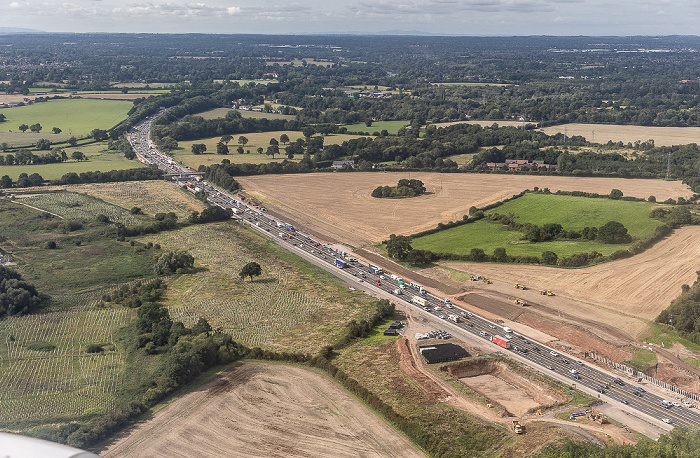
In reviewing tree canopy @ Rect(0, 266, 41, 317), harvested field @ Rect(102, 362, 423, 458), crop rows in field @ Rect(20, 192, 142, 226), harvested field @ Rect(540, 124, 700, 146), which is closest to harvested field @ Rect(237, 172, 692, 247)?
crop rows in field @ Rect(20, 192, 142, 226)

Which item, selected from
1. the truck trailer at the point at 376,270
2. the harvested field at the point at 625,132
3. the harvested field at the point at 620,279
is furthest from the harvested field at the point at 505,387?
the harvested field at the point at 625,132

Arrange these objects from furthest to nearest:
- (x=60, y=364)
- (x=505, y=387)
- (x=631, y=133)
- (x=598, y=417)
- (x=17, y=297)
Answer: (x=631, y=133), (x=17, y=297), (x=60, y=364), (x=505, y=387), (x=598, y=417)

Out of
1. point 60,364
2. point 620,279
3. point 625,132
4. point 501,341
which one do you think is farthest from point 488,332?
point 625,132

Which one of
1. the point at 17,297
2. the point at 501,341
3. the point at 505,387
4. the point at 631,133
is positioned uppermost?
the point at 631,133

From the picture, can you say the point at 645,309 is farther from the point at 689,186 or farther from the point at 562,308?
the point at 689,186

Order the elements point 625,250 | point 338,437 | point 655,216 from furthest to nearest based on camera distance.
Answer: point 655,216, point 625,250, point 338,437

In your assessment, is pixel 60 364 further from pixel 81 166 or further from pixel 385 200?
pixel 81 166

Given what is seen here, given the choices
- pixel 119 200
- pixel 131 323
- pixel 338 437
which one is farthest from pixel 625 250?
pixel 119 200
